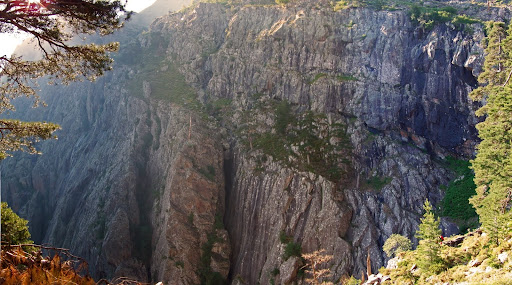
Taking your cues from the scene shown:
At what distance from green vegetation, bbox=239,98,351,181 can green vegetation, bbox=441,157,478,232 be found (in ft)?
33.1

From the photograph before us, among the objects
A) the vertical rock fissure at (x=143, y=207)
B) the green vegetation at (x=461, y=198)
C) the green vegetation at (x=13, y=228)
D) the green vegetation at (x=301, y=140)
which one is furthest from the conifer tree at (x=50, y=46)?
the vertical rock fissure at (x=143, y=207)

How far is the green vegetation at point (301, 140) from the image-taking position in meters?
41.2

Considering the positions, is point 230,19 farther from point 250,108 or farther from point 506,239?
point 506,239

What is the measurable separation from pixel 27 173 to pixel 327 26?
58.9m

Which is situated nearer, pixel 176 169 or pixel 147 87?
pixel 176 169

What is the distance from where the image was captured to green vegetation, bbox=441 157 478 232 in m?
34.1

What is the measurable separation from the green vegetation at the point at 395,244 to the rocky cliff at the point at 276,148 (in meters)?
1.74

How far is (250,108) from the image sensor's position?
50438 mm

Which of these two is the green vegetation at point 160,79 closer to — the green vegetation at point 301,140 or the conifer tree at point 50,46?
the green vegetation at point 301,140

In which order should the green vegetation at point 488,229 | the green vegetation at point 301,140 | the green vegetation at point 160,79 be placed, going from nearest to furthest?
the green vegetation at point 488,229 → the green vegetation at point 301,140 → the green vegetation at point 160,79

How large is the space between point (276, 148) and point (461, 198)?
62.9 ft

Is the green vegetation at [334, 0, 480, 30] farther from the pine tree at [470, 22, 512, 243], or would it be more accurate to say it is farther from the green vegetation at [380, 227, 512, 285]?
the green vegetation at [380, 227, 512, 285]

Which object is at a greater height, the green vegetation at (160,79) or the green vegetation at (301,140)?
the green vegetation at (160,79)

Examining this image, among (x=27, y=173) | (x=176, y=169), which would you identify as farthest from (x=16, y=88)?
(x=27, y=173)
